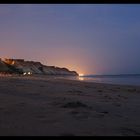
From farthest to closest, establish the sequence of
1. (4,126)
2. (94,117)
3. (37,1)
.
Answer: (94,117) < (4,126) < (37,1)

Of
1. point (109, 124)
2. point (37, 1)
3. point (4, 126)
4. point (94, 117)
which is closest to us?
point (37, 1)

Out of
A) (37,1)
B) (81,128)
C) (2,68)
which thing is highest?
(2,68)

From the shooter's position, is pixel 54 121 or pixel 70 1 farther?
pixel 54 121

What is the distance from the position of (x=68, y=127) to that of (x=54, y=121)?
0.48m
